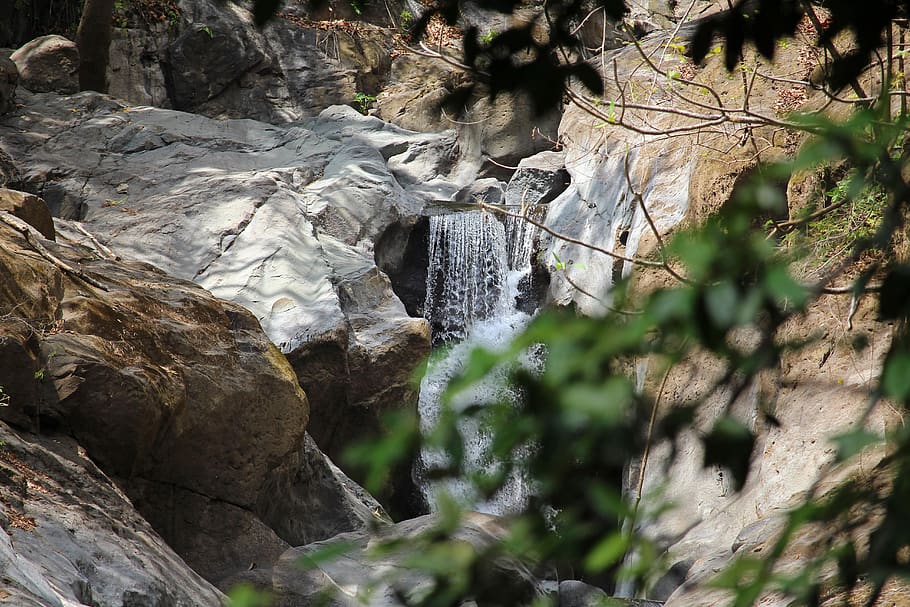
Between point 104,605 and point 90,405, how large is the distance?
1654 millimetres

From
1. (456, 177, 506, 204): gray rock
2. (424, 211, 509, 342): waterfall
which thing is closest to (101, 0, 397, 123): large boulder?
(456, 177, 506, 204): gray rock

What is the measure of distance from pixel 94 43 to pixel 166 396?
1155cm

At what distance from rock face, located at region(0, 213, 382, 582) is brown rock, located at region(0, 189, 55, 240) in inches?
19.3

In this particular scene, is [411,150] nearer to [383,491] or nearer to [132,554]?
[383,491]

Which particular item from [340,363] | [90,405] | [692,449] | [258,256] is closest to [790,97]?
[692,449]

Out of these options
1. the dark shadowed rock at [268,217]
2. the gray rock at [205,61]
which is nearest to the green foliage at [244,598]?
the dark shadowed rock at [268,217]

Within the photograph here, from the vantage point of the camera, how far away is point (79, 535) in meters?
4.46

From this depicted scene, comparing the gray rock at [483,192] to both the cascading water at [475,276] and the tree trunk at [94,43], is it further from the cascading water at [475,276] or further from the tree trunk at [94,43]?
the tree trunk at [94,43]

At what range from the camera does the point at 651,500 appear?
1.14 meters

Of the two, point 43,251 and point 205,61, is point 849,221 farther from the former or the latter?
point 205,61

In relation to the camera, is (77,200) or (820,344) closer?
(820,344)

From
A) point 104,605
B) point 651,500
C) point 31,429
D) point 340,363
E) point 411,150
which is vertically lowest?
point 104,605

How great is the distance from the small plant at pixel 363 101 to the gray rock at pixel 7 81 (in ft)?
25.2

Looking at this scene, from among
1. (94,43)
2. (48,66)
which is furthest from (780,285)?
(94,43)
